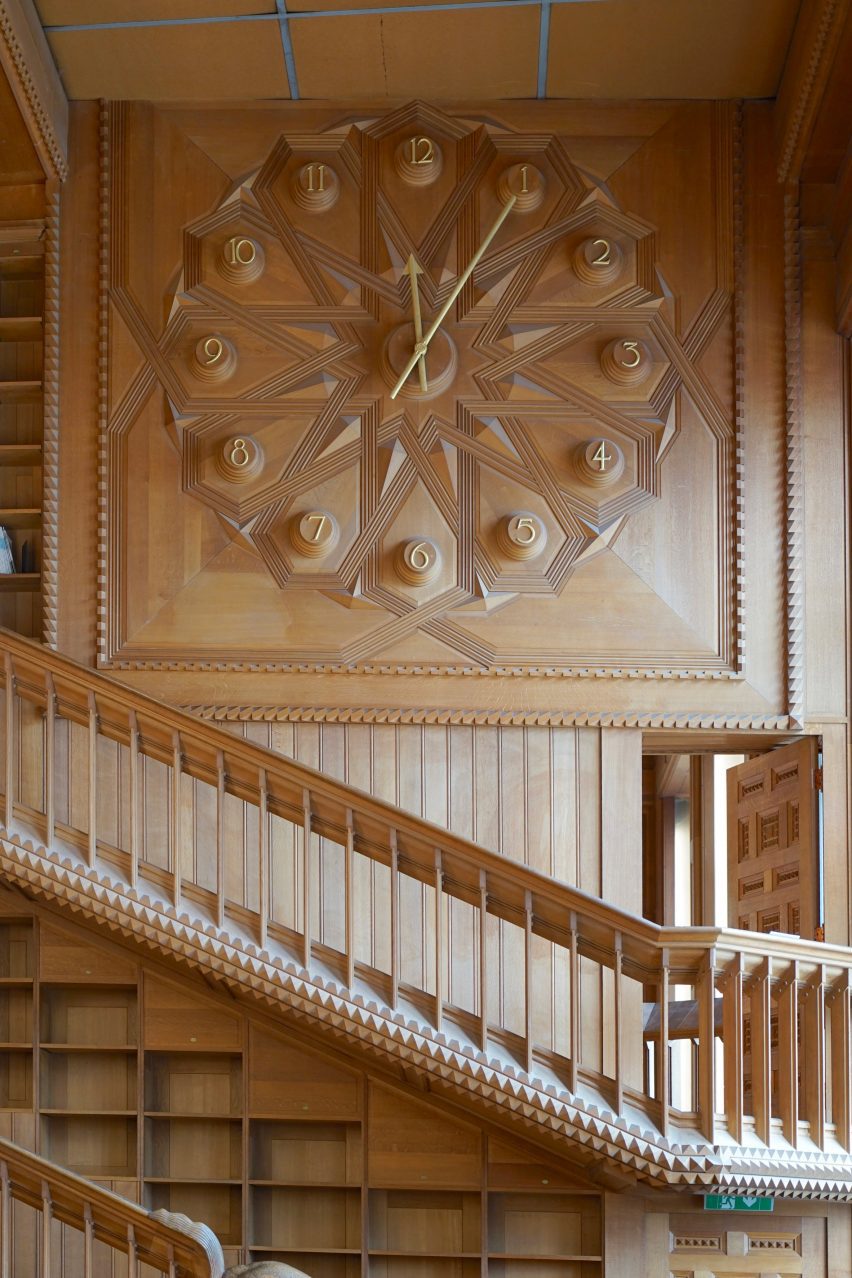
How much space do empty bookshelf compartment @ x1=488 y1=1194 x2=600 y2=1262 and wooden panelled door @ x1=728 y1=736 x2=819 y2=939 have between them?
1.55 m

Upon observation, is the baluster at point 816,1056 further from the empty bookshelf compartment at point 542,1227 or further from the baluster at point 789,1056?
the empty bookshelf compartment at point 542,1227

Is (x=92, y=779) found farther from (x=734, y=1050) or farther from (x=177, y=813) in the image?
(x=734, y=1050)

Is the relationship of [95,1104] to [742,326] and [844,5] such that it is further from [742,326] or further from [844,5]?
[844,5]

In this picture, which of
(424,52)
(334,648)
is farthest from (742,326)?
(334,648)

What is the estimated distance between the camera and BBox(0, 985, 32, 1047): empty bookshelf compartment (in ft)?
21.8

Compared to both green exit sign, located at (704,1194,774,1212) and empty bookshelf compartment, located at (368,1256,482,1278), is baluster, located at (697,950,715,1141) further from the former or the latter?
empty bookshelf compartment, located at (368,1256,482,1278)

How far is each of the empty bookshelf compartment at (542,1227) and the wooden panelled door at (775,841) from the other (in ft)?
5.10

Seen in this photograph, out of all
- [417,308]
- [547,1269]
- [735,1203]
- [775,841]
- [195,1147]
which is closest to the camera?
[735,1203]

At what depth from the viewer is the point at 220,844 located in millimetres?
5625

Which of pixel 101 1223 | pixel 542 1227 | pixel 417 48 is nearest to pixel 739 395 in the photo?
pixel 417 48

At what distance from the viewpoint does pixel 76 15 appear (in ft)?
22.0

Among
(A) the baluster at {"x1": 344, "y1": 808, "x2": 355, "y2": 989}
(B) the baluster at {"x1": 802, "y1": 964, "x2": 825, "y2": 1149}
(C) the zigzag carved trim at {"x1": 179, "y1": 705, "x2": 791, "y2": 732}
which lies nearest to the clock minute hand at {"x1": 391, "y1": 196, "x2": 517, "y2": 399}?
(C) the zigzag carved trim at {"x1": 179, "y1": 705, "x2": 791, "y2": 732}

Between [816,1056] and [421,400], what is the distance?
10.9 ft

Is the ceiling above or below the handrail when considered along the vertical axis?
above
